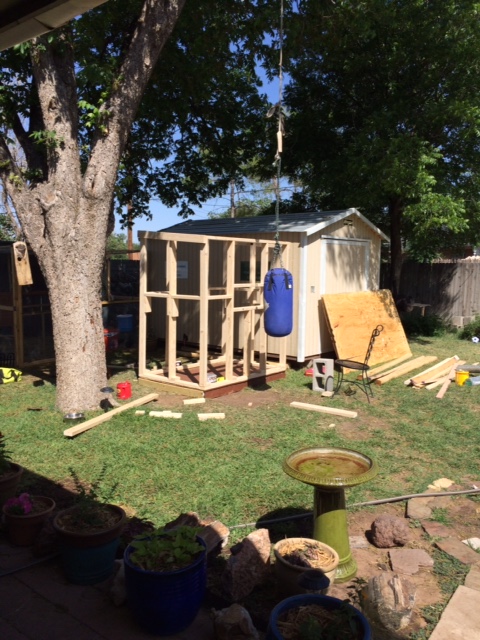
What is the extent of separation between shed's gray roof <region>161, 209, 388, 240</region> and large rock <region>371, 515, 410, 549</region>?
6478 millimetres

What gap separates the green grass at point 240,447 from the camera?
4875 millimetres

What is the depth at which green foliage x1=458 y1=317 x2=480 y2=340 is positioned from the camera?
47.0 ft

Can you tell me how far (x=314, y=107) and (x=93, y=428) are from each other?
10894 mm

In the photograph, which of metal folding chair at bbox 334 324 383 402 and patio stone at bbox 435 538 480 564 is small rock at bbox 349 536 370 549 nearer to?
patio stone at bbox 435 538 480 564

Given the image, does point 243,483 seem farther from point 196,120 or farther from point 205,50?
point 196,120

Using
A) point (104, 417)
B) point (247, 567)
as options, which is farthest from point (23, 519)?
point (104, 417)

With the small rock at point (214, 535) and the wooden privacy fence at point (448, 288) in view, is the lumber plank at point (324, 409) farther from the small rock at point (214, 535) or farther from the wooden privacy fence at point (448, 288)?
the wooden privacy fence at point (448, 288)

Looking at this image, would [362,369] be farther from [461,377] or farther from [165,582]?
[165,582]

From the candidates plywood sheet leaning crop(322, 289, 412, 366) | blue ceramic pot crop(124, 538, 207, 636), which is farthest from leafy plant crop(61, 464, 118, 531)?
plywood sheet leaning crop(322, 289, 412, 366)

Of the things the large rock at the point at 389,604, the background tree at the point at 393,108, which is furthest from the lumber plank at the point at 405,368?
the large rock at the point at 389,604

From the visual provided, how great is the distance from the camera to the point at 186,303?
38.4 feet

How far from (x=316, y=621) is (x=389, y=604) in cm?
69

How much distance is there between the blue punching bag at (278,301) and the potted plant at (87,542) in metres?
4.52

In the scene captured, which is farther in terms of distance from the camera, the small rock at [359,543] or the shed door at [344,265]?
the shed door at [344,265]
